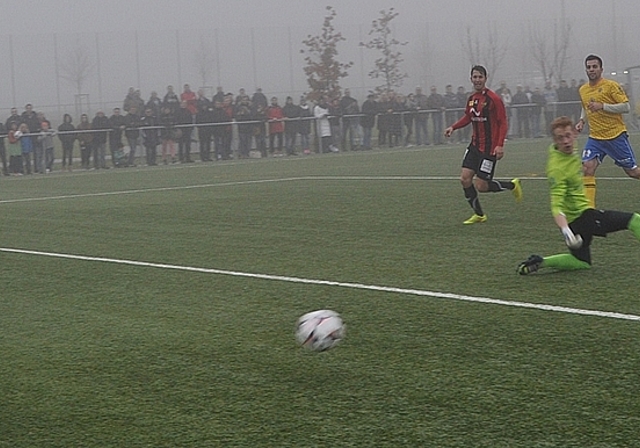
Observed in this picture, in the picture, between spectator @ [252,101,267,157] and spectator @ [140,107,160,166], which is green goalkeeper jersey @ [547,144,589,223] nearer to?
spectator @ [140,107,160,166]

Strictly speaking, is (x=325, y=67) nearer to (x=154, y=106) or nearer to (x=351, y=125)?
(x=351, y=125)

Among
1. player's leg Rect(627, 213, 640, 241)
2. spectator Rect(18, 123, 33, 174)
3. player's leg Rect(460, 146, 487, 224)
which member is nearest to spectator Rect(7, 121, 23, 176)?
spectator Rect(18, 123, 33, 174)

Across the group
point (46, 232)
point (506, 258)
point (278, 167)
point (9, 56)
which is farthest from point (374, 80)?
point (506, 258)

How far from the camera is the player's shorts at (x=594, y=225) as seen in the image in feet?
29.9

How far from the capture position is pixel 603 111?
13352 millimetres

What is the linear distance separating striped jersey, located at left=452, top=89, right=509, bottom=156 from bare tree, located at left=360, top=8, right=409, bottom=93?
42379 mm

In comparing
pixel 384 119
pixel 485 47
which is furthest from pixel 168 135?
pixel 485 47

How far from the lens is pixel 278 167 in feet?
91.7

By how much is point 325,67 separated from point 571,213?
146ft

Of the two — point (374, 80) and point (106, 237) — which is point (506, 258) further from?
point (374, 80)

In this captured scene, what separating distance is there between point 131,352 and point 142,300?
194 cm

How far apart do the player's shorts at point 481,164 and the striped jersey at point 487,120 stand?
6 centimetres

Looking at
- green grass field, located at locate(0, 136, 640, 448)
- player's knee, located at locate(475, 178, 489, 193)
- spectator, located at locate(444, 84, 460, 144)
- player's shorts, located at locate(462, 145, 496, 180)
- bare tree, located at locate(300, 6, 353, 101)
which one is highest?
bare tree, located at locate(300, 6, 353, 101)

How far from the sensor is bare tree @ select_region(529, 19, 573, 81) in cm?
5947
